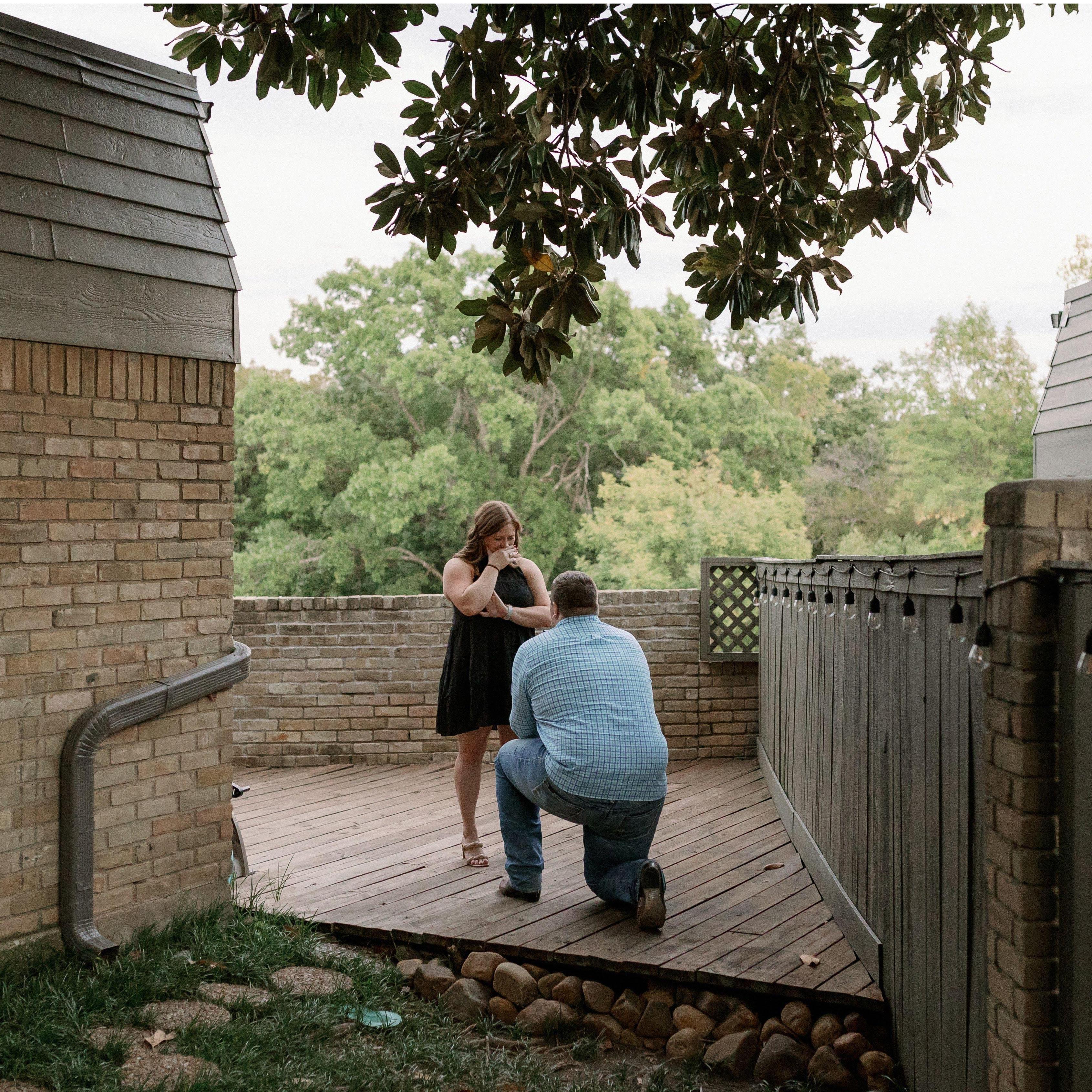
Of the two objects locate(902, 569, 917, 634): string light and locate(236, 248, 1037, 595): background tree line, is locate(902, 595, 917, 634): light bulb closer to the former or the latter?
locate(902, 569, 917, 634): string light

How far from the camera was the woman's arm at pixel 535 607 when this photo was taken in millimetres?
4863

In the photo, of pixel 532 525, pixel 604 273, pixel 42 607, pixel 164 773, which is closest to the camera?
pixel 604 273

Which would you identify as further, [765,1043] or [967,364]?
[967,364]

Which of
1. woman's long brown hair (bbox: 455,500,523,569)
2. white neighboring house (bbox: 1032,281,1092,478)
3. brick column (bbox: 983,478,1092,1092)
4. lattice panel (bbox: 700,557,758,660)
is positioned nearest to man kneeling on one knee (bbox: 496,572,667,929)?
woman's long brown hair (bbox: 455,500,523,569)

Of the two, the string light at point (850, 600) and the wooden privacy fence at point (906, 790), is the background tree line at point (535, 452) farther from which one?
the string light at point (850, 600)

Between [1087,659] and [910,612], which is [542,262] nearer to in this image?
[910,612]

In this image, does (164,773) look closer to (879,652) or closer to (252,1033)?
(252,1033)

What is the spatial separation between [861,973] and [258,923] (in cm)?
233

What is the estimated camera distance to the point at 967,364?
2891cm

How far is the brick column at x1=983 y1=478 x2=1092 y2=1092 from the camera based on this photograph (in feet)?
6.47

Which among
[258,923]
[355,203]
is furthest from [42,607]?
[355,203]

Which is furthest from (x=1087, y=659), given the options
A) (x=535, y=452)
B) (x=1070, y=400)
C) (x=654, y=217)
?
(x=535, y=452)

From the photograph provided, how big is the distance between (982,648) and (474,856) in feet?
11.1

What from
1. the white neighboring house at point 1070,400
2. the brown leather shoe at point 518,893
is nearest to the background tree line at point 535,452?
the white neighboring house at point 1070,400
